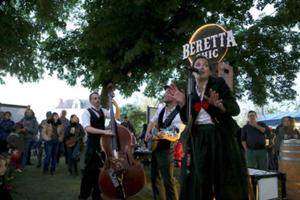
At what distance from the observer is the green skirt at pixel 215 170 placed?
3.57 metres

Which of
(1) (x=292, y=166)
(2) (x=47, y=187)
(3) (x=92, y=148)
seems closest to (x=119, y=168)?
(3) (x=92, y=148)

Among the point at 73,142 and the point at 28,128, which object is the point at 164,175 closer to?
the point at 73,142

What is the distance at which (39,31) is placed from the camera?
52.0 ft

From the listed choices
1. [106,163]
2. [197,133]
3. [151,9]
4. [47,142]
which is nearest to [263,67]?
[151,9]

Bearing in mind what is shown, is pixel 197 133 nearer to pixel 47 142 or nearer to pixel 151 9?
pixel 47 142

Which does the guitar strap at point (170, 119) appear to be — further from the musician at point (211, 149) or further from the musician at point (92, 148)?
the musician at point (211, 149)

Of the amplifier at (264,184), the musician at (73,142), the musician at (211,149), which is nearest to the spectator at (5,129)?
the musician at (73,142)

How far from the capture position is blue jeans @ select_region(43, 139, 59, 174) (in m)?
11.0

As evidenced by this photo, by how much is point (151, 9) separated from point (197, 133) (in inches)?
376

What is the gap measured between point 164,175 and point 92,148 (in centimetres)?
139

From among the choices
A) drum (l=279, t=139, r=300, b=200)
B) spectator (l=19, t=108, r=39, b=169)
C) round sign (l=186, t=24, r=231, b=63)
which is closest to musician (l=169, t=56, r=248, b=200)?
round sign (l=186, t=24, r=231, b=63)

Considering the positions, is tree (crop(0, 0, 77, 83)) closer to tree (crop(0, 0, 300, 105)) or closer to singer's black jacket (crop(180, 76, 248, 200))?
tree (crop(0, 0, 300, 105))

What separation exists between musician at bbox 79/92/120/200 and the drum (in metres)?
3.41

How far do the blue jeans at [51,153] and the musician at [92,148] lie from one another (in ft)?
15.8
